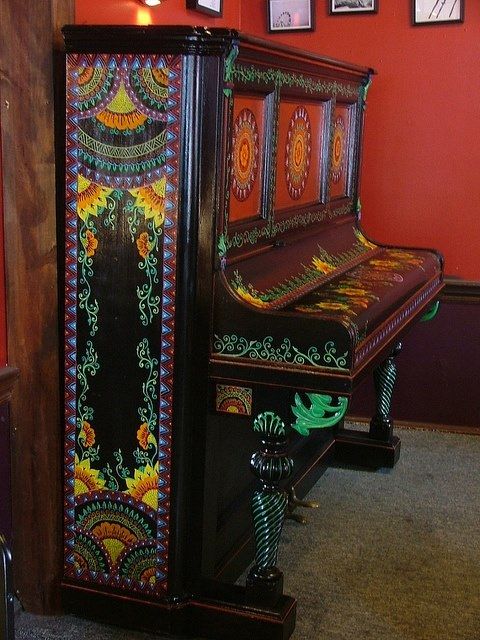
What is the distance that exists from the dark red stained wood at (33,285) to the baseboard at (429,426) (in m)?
2.20

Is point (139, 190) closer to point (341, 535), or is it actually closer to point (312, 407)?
point (312, 407)

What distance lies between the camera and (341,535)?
349cm

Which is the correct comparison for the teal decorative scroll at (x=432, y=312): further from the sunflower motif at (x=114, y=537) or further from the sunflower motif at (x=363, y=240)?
the sunflower motif at (x=114, y=537)

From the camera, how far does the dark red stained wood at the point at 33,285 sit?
2.48m

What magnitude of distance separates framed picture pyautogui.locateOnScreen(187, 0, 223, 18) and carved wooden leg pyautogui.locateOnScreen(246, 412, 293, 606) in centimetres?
182

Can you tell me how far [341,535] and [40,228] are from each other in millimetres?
1674

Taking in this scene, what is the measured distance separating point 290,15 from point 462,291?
153 centimetres

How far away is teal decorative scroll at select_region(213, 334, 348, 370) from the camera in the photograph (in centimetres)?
244

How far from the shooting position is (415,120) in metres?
4.41

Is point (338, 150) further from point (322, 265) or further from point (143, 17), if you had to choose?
point (143, 17)

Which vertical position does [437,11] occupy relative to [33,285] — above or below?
above

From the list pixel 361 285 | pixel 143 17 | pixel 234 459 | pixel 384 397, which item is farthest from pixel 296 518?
pixel 143 17

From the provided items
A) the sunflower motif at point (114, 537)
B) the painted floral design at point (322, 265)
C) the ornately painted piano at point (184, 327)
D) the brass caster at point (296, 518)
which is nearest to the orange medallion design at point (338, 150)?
the painted floral design at point (322, 265)

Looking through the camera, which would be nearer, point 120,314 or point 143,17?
point 120,314
